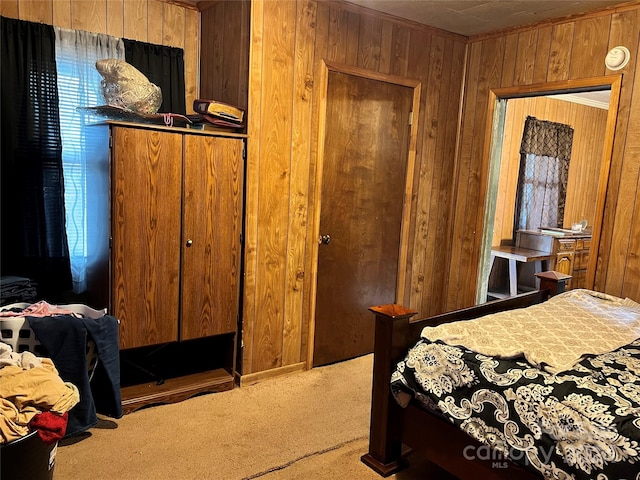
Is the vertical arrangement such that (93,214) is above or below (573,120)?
below

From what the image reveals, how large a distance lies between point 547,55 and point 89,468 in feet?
11.9

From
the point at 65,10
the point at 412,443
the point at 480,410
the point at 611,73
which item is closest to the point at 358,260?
the point at 412,443

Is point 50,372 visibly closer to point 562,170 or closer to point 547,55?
point 547,55

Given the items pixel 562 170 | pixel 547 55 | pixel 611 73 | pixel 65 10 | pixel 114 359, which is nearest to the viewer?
pixel 114 359

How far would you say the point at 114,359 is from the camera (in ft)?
7.82

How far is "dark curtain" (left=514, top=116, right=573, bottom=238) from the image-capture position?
213 inches

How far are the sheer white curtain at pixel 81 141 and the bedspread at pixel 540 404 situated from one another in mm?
1847

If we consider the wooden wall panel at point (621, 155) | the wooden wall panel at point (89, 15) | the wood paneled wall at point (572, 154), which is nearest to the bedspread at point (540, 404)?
the wooden wall panel at point (621, 155)

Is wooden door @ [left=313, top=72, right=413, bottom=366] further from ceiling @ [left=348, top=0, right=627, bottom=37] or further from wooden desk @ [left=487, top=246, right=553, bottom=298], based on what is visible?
wooden desk @ [left=487, top=246, right=553, bottom=298]

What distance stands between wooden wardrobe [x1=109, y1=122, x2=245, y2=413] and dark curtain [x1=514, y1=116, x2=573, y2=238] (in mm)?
3764

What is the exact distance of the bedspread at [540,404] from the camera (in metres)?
1.49

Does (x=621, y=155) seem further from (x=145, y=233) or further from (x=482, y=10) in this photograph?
(x=145, y=233)

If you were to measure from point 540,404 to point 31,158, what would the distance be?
2.76 m

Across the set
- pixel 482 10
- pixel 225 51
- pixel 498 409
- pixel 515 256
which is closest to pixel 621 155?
pixel 482 10
